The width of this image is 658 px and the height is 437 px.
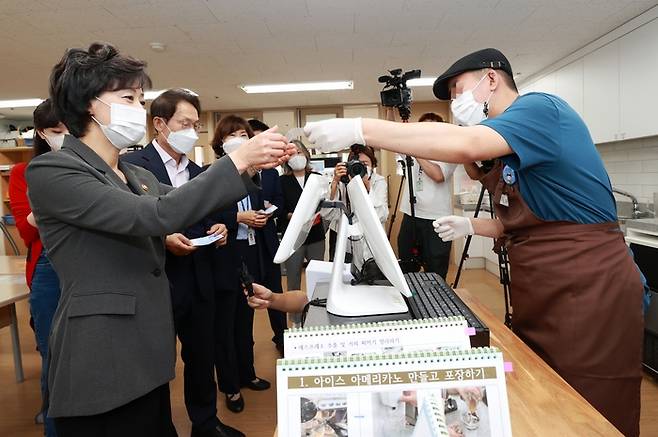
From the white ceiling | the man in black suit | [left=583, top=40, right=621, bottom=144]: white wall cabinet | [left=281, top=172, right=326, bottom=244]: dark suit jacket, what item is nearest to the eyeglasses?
the man in black suit

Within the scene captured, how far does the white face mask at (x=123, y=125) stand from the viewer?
41.3 inches

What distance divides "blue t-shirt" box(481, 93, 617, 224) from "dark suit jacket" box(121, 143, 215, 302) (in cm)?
131

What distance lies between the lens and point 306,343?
26.1 inches

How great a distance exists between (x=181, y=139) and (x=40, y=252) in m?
0.87

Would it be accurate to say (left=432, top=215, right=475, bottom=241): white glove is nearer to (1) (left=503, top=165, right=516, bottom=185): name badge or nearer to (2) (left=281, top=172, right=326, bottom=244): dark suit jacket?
(1) (left=503, top=165, right=516, bottom=185): name badge

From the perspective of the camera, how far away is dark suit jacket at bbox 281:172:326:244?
310cm

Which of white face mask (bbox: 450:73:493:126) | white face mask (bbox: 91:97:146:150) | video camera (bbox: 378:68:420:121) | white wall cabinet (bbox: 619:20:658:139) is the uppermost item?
white wall cabinet (bbox: 619:20:658:139)

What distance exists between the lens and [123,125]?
1058 millimetres

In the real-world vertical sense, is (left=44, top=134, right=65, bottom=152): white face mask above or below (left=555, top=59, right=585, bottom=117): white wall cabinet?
below

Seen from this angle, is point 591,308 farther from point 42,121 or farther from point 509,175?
point 42,121

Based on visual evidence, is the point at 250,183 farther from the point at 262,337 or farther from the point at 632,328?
the point at 262,337

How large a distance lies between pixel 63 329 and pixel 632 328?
1384 mm

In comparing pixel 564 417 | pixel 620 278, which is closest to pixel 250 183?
pixel 564 417

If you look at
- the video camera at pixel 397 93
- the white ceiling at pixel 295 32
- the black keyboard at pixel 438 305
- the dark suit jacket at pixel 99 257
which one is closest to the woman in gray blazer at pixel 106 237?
the dark suit jacket at pixel 99 257
